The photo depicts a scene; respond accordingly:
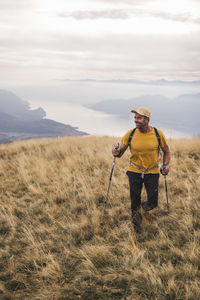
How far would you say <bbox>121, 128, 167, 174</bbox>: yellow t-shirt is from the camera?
12.7 feet

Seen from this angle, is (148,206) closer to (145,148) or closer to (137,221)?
(137,221)

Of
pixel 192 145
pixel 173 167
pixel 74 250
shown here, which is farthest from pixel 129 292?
pixel 192 145

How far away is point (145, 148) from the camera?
387 centimetres

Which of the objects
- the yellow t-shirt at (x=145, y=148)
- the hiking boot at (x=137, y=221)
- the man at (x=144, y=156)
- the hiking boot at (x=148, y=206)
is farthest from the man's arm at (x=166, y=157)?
the hiking boot at (x=137, y=221)

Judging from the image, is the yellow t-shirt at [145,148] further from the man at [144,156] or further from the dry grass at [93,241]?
the dry grass at [93,241]

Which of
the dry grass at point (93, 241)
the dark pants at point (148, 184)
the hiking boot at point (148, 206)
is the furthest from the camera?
the hiking boot at point (148, 206)

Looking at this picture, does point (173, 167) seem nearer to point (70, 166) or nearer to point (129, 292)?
point (70, 166)

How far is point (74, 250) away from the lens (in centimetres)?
377

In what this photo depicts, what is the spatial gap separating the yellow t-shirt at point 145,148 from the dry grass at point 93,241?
45.9 inches

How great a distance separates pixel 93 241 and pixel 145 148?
1971 millimetres

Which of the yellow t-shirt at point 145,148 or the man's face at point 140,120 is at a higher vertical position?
the man's face at point 140,120

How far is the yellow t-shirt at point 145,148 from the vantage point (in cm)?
388

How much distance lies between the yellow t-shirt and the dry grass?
3.83 ft

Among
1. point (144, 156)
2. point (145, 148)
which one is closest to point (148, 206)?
point (144, 156)
